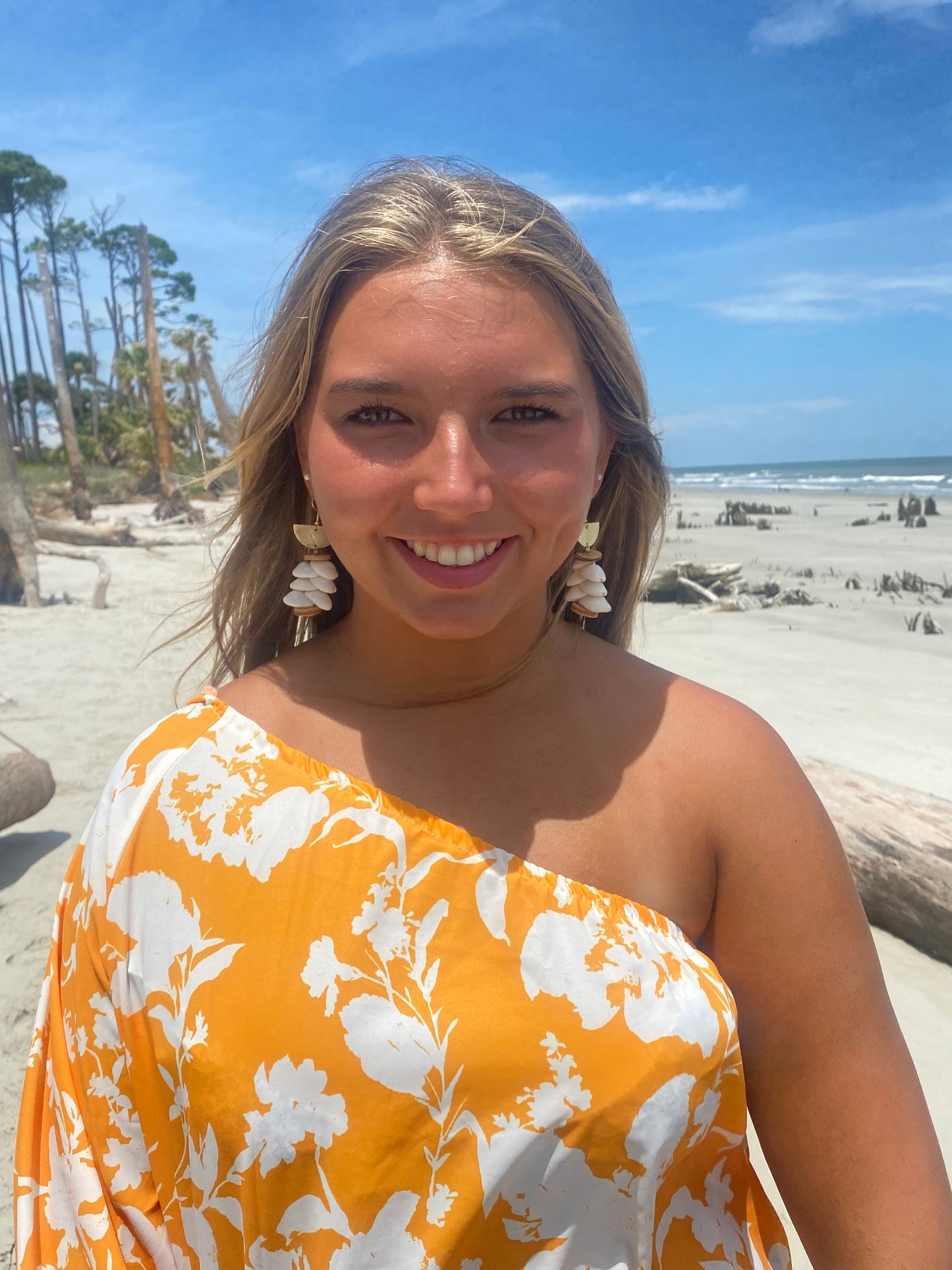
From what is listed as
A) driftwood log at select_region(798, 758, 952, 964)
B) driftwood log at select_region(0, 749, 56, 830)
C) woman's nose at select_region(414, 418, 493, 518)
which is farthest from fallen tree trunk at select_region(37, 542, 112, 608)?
woman's nose at select_region(414, 418, 493, 518)

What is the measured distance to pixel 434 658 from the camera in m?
1.55

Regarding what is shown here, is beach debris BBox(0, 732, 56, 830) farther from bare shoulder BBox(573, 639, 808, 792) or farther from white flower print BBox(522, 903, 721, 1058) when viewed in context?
white flower print BBox(522, 903, 721, 1058)

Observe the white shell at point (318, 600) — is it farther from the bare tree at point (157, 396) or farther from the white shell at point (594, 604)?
the bare tree at point (157, 396)

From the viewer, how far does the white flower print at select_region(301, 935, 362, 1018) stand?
1.21 metres

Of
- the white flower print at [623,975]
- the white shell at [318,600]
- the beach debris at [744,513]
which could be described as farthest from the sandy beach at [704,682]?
the beach debris at [744,513]

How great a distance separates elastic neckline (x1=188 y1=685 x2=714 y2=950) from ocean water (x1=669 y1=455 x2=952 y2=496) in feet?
113

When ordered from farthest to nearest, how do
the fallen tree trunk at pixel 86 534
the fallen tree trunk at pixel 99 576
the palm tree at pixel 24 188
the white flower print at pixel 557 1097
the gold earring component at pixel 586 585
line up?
1. the palm tree at pixel 24 188
2. the fallen tree trunk at pixel 86 534
3. the fallen tree trunk at pixel 99 576
4. the gold earring component at pixel 586 585
5. the white flower print at pixel 557 1097

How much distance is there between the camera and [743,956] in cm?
132

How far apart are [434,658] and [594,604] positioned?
33 cm

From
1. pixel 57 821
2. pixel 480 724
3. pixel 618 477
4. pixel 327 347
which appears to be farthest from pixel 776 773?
pixel 57 821

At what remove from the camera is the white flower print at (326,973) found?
121 centimetres

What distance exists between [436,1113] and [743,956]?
0.49 m

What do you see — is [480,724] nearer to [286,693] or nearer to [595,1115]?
[286,693]

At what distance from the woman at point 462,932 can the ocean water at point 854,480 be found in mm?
34429
